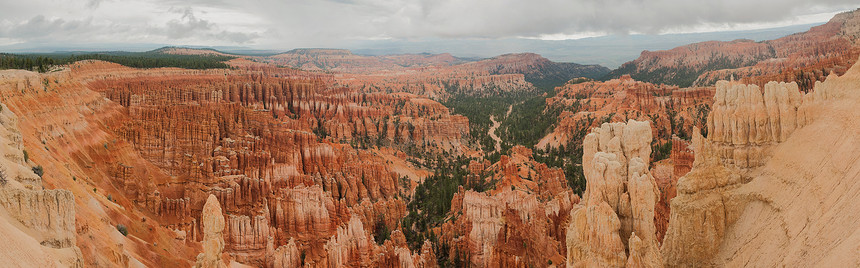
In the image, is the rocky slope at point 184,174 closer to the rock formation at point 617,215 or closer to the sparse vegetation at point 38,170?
the sparse vegetation at point 38,170

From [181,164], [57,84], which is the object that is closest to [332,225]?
[181,164]

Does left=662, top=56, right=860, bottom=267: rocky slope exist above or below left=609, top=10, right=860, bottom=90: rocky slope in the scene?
below

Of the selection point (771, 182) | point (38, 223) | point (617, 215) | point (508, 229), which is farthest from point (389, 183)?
point (38, 223)

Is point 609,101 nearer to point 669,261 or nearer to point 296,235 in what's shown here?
point 296,235

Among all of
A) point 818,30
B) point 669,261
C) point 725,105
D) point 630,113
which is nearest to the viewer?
point 669,261

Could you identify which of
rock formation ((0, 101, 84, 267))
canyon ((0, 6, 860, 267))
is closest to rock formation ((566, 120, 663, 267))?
canyon ((0, 6, 860, 267))

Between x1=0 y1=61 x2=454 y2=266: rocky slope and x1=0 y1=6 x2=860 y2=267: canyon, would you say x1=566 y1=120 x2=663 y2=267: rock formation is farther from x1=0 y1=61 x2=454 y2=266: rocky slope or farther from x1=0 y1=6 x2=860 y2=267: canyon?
x1=0 y1=61 x2=454 y2=266: rocky slope
